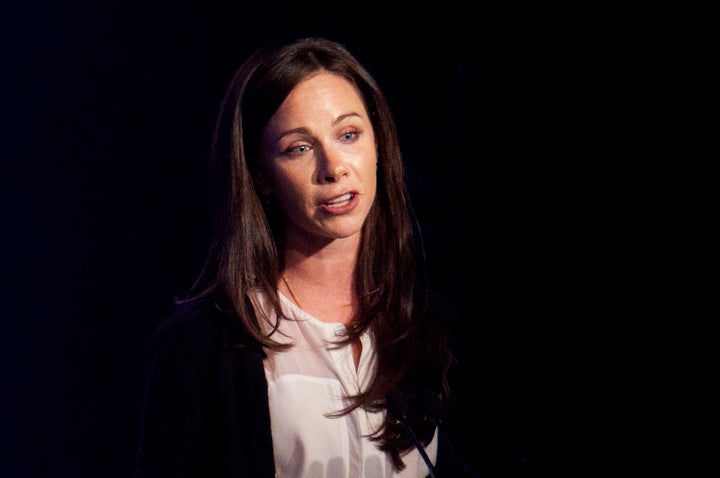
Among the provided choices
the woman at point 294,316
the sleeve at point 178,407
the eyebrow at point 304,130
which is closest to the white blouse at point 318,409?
the woman at point 294,316

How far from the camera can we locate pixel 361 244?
1758mm

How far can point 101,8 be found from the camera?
78.8 inches

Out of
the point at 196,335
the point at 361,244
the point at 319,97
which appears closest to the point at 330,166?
the point at 319,97

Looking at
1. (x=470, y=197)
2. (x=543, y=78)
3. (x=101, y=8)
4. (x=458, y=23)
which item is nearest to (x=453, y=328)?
(x=470, y=197)

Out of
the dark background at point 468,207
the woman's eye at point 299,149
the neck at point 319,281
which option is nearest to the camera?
the woman's eye at point 299,149

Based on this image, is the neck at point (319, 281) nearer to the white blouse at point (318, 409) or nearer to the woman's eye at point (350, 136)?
the white blouse at point (318, 409)

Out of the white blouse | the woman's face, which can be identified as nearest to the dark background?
the white blouse

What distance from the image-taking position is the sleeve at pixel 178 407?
4.78 feet

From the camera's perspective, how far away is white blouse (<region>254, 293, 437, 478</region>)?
4.97 feet

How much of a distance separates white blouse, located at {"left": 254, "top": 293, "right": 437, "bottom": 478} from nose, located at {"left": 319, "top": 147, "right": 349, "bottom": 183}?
0.31m

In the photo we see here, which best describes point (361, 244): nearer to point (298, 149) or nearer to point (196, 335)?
point (298, 149)

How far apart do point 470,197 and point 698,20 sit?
703 millimetres

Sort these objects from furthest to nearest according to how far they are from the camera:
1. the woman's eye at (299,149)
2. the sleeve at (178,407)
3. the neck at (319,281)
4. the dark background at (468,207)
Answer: the dark background at (468,207) < the neck at (319,281) < the woman's eye at (299,149) < the sleeve at (178,407)

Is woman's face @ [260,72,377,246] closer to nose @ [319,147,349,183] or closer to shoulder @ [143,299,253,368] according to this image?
nose @ [319,147,349,183]
